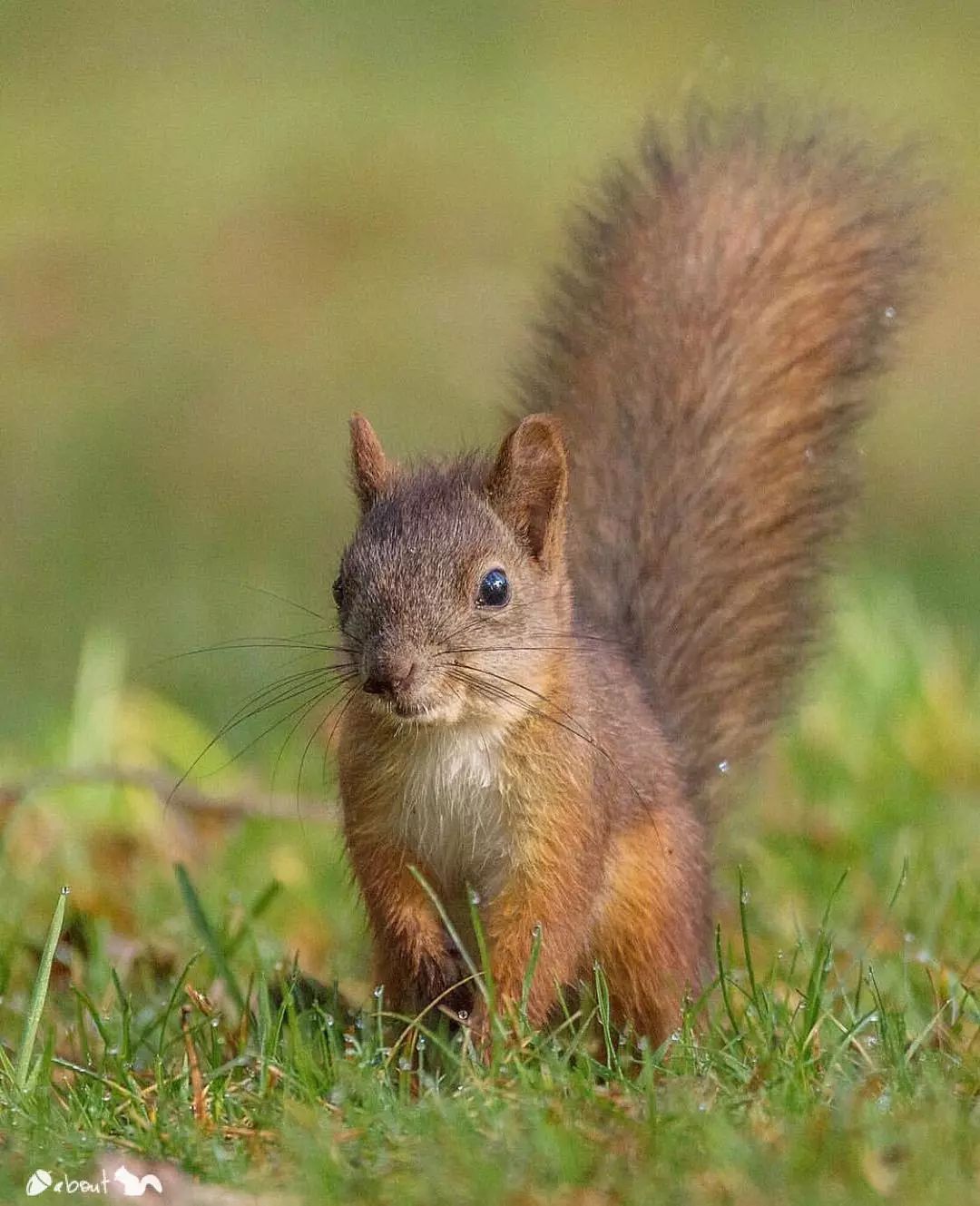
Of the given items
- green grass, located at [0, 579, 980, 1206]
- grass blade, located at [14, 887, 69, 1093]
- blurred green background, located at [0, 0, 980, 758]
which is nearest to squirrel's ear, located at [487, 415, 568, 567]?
green grass, located at [0, 579, 980, 1206]

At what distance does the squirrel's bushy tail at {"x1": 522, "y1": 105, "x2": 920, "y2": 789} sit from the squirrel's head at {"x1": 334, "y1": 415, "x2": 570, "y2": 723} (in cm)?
55

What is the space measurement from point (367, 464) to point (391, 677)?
0.54 meters

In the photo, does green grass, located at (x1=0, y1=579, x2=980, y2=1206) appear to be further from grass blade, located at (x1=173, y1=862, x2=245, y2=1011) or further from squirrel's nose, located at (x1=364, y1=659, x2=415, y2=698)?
squirrel's nose, located at (x1=364, y1=659, x2=415, y2=698)

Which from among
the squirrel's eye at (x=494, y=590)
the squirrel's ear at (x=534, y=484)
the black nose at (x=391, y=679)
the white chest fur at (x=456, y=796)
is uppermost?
the squirrel's ear at (x=534, y=484)

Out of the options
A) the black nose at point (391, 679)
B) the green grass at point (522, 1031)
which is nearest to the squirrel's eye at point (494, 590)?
the black nose at point (391, 679)

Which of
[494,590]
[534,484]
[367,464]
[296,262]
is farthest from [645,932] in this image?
[296,262]

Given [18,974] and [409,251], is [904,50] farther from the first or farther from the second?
[18,974]

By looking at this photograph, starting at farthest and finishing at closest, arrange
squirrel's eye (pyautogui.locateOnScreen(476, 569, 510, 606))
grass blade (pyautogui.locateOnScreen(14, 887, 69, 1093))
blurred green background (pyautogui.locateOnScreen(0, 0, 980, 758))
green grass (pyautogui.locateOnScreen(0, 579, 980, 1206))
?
blurred green background (pyautogui.locateOnScreen(0, 0, 980, 758))
squirrel's eye (pyautogui.locateOnScreen(476, 569, 510, 606))
grass blade (pyautogui.locateOnScreen(14, 887, 69, 1093))
green grass (pyautogui.locateOnScreen(0, 579, 980, 1206))

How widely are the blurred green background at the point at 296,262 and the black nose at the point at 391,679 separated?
159 centimetres

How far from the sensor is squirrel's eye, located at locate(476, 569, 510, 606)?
10.5ft

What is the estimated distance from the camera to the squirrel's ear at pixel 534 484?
327 cm

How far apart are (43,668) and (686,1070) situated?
3902 millimetres

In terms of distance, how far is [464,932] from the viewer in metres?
3.38

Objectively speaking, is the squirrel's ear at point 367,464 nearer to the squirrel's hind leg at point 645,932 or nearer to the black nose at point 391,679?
the black nose at point 391,679
